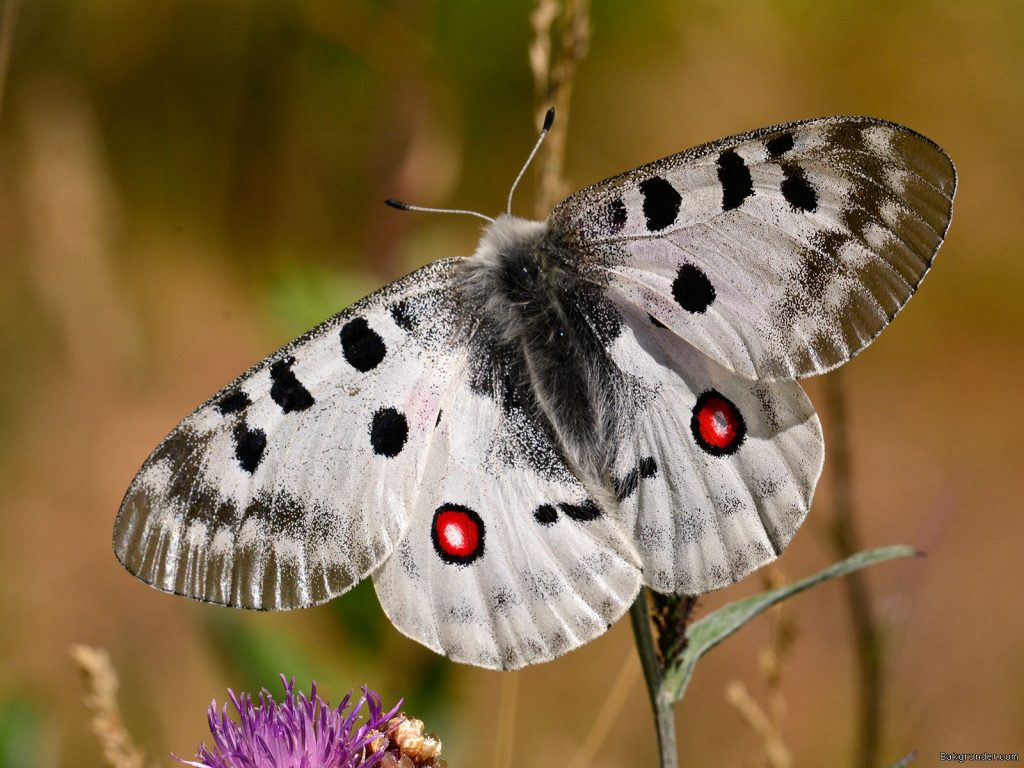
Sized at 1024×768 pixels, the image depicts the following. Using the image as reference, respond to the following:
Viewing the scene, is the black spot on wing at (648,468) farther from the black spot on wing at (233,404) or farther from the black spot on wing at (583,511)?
the black spot on wing at (233,404)

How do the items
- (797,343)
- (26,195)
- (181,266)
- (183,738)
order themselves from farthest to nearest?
(181,266), (26,195), (183,738), (797,343)

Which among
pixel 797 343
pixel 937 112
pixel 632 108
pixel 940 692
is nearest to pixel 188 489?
pixel 797 343

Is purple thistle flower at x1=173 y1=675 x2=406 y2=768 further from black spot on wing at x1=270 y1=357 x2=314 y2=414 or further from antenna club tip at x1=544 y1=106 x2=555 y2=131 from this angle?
antenna club tip at x1=544 y1=106 x2=555 y2=131

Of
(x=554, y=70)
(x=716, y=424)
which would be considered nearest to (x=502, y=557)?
(x=716, y=424)

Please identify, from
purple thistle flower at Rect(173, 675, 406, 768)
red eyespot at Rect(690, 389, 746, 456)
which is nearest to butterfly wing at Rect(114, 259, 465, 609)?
purple thistle flower at Rect(173, 675, 406, 768)

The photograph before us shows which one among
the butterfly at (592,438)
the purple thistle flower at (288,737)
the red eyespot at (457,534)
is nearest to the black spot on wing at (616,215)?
the butterfly at (592,438)

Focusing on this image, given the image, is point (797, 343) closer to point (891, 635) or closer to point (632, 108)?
point (891, 635)

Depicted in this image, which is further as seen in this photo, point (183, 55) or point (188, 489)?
point (183, 55)
